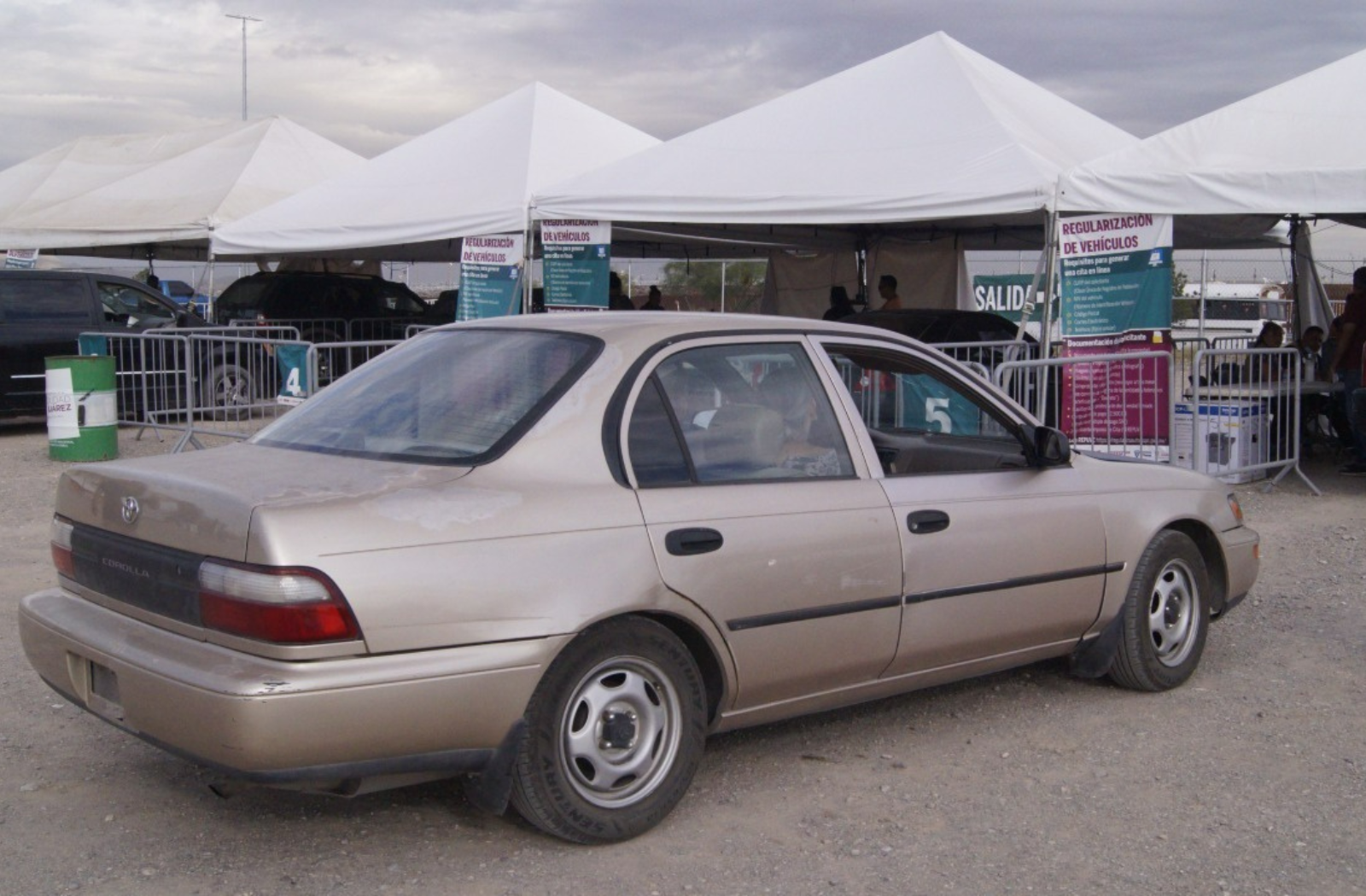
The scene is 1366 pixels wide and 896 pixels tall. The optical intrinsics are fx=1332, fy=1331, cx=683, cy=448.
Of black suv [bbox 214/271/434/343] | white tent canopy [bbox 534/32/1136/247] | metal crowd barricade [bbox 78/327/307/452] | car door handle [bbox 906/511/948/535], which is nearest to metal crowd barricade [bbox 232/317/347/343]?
black suv [bbox 214/271/434/343]

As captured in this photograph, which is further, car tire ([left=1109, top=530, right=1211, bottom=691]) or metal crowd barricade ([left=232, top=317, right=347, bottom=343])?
metal crowd barricade ([left=232, top=317, right=347, bottom=343])

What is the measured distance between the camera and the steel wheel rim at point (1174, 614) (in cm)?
556

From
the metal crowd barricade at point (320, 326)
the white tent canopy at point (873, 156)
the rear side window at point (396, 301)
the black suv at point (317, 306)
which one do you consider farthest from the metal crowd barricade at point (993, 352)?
the rear side window at point (396, 301)

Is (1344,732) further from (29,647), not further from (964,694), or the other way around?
(29,647)

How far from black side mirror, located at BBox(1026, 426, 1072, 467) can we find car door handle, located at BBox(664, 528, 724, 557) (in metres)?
1.55

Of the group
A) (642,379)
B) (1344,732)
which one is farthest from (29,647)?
(1344,732)

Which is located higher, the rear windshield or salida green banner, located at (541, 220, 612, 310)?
salida green banner, located at (541, 220, 612, 310)

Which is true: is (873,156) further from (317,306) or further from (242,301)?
(242,301)

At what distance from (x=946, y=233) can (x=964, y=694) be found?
12.9 metres

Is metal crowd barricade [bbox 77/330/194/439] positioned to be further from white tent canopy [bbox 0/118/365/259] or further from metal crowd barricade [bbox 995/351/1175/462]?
metal crowd barricade [bbox 995/351/1175/462]

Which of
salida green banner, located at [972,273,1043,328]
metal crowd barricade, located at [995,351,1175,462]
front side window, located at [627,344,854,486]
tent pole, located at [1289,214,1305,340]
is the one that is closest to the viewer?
front side window, located at [627,344,854,486]

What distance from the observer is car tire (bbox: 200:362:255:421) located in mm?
12328

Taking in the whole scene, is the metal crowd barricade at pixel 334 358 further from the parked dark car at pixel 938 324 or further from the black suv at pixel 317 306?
the black suv at pixel 317 306

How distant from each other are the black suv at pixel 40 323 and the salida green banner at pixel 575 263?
3.65 metres
